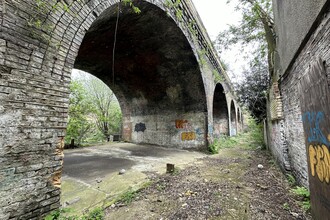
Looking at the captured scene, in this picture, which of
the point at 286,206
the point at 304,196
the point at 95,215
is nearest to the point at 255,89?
the point at 304,196

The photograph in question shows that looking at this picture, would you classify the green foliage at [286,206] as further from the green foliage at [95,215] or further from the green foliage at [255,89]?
the green foliage at [255,89]

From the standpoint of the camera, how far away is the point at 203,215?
2.42 m

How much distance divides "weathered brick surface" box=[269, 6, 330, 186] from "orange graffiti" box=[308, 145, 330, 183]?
0.74m

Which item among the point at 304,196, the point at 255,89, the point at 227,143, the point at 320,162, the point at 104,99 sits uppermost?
the point at 104,99

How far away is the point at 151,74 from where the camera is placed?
330 inches

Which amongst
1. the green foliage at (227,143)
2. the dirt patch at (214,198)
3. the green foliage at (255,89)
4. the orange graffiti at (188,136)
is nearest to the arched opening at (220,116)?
the green foliage at (227,143)

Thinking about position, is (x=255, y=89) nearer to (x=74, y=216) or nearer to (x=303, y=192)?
(x=303, y=192)

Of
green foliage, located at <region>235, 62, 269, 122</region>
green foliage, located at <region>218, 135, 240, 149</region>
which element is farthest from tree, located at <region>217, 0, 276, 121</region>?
green foliage, located at <region>218, 135, 240, 149</region>

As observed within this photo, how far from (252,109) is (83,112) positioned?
9.09m

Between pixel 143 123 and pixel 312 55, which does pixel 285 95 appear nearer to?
Result: pixel 312 55

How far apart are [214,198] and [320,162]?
5.47ft

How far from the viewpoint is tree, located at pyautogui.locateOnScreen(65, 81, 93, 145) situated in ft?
29.3

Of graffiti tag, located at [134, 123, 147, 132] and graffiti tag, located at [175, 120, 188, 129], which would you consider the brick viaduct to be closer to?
graffiti tag, located at [175, 120, 188, 129]

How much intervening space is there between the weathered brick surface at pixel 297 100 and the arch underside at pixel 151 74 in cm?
356
